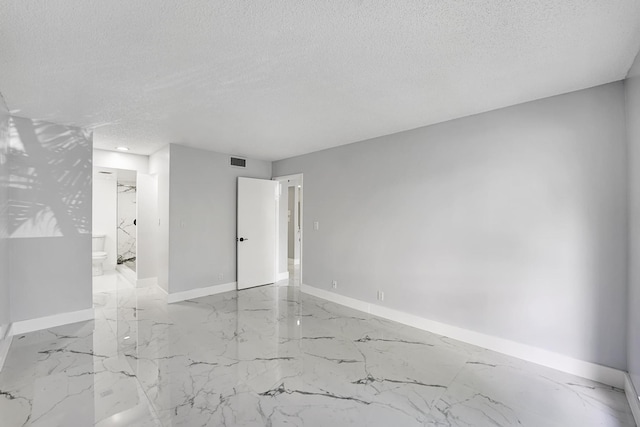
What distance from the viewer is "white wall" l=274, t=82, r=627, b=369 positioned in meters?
2.35

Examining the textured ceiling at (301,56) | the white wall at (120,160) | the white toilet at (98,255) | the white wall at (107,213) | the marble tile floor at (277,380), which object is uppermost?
the textured ceiling at (301,56)

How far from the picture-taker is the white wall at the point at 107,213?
6736 millimetres

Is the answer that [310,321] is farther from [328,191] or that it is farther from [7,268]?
[7,268]

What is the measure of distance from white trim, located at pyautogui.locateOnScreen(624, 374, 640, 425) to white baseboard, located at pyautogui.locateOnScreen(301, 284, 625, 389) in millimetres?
74

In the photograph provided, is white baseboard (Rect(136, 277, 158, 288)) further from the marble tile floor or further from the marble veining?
the marble veining

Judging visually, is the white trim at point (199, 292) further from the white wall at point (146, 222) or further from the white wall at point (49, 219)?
the white wall at point (146, 222)

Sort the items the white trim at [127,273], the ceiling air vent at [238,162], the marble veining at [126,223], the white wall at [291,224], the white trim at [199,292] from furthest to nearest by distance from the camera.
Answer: the white wall at [291,224], the marble veining at [126,223], the white trim at [127,273], the ceiling air vent at [238,162], the white trim at [199,292]

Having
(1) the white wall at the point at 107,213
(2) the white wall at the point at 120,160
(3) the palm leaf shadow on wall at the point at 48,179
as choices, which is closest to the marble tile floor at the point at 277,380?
(3) the palm leaf shadow on wall at the point at 48,179

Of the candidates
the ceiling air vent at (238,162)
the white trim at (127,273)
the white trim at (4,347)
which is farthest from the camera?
the white trim at (127,273)

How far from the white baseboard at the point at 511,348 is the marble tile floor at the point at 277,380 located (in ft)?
0.26

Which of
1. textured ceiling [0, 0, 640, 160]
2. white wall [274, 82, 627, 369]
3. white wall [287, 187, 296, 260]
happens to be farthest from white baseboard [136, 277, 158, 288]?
white wall [274, 82, 627, 369]

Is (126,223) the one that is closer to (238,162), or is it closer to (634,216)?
(238,162)

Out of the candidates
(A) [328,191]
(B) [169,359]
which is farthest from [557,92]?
(B) [169,359]

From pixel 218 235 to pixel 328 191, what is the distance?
2082mm
